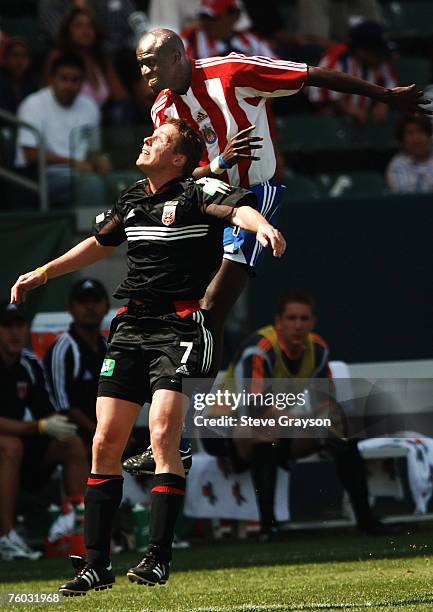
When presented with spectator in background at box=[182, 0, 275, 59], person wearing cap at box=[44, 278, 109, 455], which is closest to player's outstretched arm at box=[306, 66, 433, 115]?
person wearing cap at box=[44, 278, 109, 455]

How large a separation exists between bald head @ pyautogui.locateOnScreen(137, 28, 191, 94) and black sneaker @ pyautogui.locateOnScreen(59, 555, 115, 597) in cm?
240

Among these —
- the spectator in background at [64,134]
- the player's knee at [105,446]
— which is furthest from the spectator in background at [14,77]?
the player's knee at [105,446]

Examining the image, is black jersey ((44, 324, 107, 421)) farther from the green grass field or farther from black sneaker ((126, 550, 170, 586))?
black sneaker ((126, 550, 170, 586))

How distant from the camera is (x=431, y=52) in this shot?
1537 centimetres

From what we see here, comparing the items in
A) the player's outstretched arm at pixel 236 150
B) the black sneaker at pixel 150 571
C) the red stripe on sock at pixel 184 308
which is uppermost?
the player's outstretched arm at pixel 236 150

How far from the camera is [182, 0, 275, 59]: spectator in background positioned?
41.8ft

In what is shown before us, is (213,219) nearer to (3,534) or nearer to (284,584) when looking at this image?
(284,584)

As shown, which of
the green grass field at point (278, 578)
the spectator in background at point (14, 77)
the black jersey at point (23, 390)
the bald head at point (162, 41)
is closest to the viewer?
the green grass field at point (278, 578)

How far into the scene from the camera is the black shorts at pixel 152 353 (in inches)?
249

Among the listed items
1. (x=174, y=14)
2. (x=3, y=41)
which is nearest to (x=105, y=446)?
(x=174, y=14)

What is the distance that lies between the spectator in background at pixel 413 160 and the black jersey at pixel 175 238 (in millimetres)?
5838

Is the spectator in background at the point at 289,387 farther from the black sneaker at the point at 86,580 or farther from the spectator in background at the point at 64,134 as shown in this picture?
the black sneaker at the point at 86,580

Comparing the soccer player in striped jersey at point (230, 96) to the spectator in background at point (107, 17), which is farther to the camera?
the spectator in background at point (107, 17)

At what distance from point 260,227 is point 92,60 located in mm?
8155
